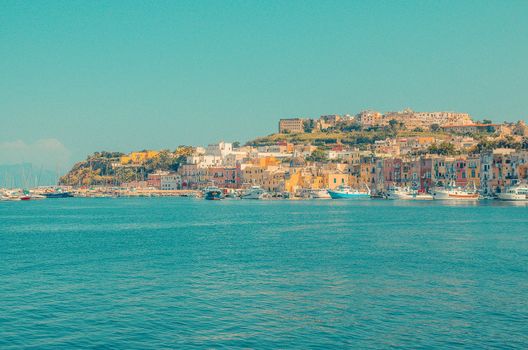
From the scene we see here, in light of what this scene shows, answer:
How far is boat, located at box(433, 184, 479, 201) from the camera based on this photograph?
331ft

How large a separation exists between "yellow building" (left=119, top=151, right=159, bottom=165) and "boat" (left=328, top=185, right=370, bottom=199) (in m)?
73.5

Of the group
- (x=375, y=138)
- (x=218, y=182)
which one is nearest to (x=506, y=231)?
(x=218, y=182)

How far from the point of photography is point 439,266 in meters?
29.4

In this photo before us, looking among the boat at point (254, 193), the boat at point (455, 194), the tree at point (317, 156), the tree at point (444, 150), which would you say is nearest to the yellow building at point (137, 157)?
the tree at point (317, 156)

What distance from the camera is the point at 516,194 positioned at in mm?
94875

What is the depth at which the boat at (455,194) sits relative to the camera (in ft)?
331

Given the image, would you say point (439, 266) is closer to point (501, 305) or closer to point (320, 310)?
point (501, 305)

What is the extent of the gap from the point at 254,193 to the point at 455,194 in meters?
36.3

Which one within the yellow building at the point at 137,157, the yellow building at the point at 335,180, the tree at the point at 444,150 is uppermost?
the yellow building at the point at 137,157

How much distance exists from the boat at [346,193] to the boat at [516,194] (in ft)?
88.7

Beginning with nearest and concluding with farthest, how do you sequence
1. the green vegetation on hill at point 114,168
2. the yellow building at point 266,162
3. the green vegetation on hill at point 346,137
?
the yellow building at point 266,162 → the green vegetation on hill at point 114,168 → the green vegetation on hill at point 346,137

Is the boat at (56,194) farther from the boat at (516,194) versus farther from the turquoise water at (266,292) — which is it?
the turquoise water at (266,292)

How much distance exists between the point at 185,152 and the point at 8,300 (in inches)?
5997

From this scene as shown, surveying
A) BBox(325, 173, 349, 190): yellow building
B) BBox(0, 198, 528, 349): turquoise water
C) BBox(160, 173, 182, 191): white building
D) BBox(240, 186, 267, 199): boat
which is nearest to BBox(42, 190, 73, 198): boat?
BBox(160, 173, 182, 191): white building
